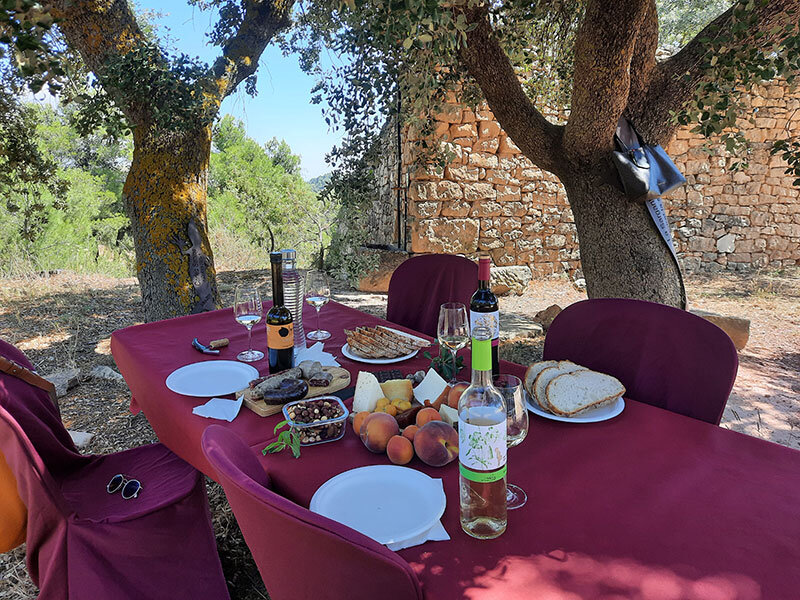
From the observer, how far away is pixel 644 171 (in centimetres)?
288

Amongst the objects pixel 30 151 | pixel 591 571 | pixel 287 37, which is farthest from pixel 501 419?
pixel 287 37

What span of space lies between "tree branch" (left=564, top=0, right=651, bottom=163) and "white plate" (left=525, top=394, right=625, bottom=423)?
1.98 metres

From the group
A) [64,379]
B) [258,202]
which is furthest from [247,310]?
[258,202]

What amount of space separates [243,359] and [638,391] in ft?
4.57

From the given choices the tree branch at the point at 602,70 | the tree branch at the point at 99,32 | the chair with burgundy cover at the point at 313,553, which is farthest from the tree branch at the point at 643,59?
the tree branch at the point at 99,32

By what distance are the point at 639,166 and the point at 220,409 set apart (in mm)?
2685

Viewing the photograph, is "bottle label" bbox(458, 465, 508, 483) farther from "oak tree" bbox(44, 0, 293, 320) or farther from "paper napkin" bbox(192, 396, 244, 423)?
"oak tree" bbox(44, 0, 293, 320)

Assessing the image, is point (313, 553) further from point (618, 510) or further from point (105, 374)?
point (105, 374)

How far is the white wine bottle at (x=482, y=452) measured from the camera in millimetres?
816

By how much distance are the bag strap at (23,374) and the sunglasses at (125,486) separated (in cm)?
38

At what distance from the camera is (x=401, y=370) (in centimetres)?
168

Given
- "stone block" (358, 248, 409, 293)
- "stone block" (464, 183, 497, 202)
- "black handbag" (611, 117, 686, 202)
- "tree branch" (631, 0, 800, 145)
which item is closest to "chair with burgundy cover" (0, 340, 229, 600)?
"black handbag" (611, 117, 686, 202)

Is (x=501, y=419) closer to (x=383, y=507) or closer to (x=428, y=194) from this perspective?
(x=383, y=507)

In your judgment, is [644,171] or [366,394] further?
[644,171]
